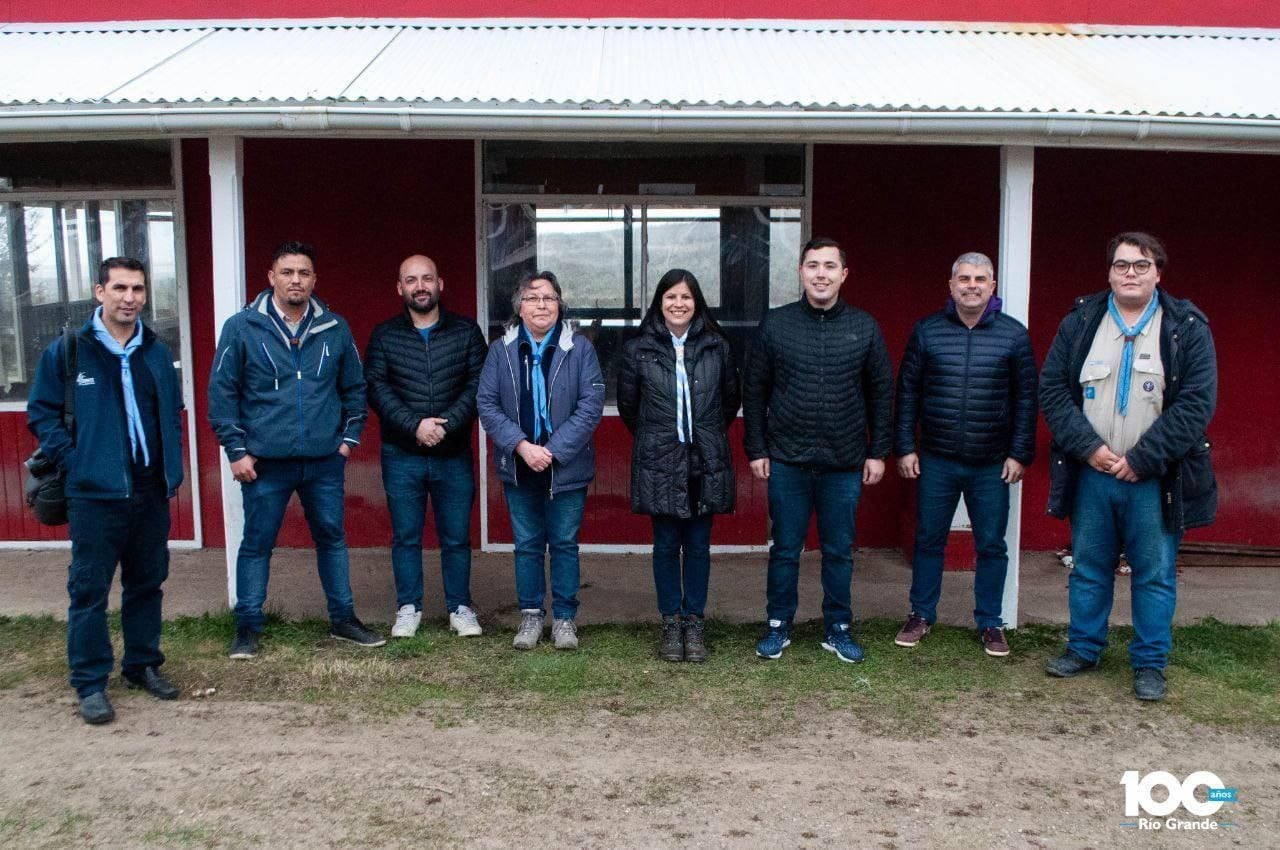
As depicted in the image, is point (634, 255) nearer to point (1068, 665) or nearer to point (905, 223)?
→ point (905, 223)

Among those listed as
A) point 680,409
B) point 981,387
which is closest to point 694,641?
point 680,409

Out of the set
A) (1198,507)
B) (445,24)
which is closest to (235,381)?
(445,24)

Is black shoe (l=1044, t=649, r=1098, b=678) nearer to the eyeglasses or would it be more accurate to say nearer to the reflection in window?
the eyeglasses

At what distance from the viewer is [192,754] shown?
152 inches

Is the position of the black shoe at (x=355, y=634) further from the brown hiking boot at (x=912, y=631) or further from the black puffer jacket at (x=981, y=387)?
the black puffer jacket at (x=981, y=387)

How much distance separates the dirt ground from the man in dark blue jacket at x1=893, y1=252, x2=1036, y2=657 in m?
0.74

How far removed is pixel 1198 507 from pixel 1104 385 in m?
0.60

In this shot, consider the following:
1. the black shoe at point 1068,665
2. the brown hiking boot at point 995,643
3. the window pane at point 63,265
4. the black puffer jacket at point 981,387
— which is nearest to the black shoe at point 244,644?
the window pane at point 63,265

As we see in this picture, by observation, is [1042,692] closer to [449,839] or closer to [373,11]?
[449,839]

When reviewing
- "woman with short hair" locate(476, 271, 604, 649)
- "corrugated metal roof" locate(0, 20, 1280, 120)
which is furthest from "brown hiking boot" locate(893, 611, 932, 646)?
"corrugated metal roof" locate(0, 20, 1280, 120)

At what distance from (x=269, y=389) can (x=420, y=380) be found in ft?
2.07

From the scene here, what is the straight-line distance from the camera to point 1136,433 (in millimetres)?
4316

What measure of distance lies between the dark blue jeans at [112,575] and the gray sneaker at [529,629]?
→ 150 cm

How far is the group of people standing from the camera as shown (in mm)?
4234
